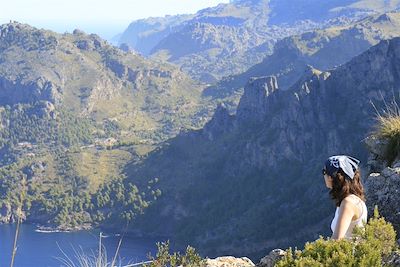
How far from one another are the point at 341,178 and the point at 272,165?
15835 centimetres

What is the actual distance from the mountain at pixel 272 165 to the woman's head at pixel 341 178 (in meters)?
109

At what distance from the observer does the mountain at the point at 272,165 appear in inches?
5487

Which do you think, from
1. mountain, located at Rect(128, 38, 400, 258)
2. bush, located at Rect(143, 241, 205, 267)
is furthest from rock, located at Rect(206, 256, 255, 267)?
mountain, located at Rect(128, 38, 400, 258)

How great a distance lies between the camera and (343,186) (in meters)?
8.28

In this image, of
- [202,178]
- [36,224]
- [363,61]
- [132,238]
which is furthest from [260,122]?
[36,224]

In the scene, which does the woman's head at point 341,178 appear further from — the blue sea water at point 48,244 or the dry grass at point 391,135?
the blue sea water at point 48,244

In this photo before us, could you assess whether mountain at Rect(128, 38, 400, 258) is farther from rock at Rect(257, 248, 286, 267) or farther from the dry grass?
rock at Rect(257, 248, 286, 267)

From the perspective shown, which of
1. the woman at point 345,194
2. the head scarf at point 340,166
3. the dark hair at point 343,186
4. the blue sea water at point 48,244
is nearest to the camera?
the woman at point 345,194

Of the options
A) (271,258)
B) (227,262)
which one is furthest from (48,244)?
(271,258)

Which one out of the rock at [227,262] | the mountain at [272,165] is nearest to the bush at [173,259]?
the rock at [227,262]

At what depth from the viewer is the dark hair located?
8.28 meters

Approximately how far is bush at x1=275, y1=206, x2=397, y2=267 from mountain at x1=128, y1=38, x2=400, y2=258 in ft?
358

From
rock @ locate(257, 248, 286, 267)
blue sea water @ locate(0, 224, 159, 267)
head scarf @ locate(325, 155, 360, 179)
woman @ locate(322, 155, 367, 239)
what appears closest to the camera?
woman @ locate(322, 155, 367, 239)

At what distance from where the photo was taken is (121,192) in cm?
18738
